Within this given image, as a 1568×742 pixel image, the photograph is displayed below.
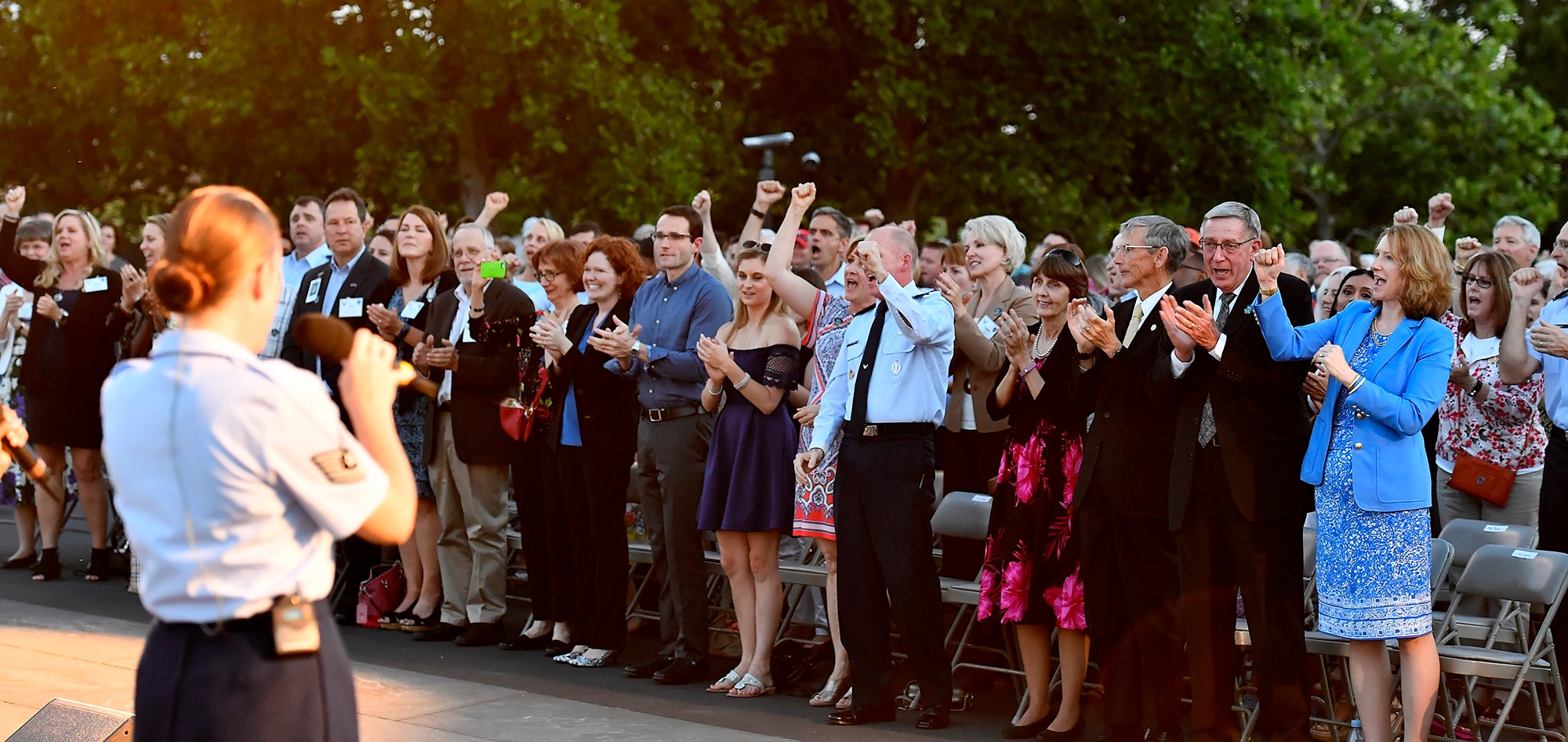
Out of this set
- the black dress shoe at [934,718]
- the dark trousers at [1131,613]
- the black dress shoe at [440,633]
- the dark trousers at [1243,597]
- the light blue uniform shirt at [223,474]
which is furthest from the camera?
the black dress shoe at [440,633]

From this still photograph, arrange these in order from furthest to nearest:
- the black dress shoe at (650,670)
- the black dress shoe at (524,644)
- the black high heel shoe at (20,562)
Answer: the black high heel shoe at (20,562), the black dress shoe at (524,644), the black dress shoe at (650,670)

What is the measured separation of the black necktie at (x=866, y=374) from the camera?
21.2 ft

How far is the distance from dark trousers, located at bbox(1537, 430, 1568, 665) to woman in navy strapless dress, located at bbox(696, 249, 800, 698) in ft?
10.5

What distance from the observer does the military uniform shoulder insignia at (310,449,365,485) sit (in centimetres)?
283

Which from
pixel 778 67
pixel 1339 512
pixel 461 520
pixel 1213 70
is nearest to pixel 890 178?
pixel 778 67

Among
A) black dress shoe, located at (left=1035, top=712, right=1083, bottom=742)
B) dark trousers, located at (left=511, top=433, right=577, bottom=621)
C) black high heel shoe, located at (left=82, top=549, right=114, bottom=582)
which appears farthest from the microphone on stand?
black high heel shoe, located at (left=82, top=549, right=114, bottom=582)

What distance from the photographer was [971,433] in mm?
7734

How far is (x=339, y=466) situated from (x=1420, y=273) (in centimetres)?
403

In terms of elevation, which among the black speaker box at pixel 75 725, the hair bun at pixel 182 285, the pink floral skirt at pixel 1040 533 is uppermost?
the hair bun at pixel 182 285

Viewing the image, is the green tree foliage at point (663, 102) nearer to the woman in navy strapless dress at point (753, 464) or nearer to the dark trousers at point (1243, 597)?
the woman in navy strapless dress at point (753, 464)

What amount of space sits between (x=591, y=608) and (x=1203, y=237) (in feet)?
11.7

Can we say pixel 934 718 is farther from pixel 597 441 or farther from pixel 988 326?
pixel 597 441

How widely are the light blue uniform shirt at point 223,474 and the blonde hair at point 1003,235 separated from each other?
4.71m

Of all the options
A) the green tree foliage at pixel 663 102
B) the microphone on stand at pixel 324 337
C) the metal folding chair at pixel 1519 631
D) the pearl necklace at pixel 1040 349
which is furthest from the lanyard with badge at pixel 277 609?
the green tree foliage at pixel 663 102
